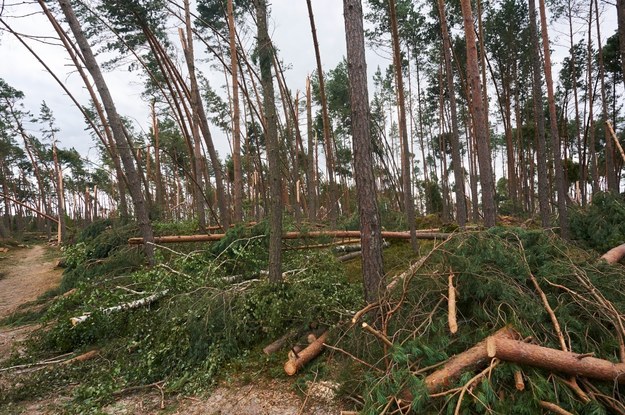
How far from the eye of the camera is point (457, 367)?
2.47m

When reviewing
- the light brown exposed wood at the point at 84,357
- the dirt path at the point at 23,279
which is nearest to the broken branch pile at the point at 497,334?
the light brown exposed wood at the point at 84,357

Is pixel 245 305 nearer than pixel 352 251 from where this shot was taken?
Yes

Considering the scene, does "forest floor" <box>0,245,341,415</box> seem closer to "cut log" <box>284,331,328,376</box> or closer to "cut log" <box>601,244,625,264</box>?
"cut log" <box>284,331,328,376</box>

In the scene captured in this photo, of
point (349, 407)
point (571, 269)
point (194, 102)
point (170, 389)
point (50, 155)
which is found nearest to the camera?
point (349, 407)

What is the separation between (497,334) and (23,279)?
44.7ft

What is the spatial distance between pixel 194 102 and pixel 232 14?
268 cm

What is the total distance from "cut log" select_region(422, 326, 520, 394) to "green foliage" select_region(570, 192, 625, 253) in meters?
5.56

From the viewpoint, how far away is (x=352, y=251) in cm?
750

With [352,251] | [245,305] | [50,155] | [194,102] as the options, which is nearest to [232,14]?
[194,102]

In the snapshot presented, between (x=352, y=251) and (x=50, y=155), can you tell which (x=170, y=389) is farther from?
(x=50, y=155)

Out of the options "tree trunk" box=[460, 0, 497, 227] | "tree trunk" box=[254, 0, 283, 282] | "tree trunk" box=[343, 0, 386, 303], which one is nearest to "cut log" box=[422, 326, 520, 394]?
"tree trunk" box=[343, 0, 386, 303]

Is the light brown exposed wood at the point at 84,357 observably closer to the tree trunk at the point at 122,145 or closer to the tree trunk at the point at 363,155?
the tree trunk at the point at 122,145

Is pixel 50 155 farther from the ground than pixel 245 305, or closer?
farther from the ground

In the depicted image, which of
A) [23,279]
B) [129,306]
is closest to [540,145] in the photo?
[129,306]
